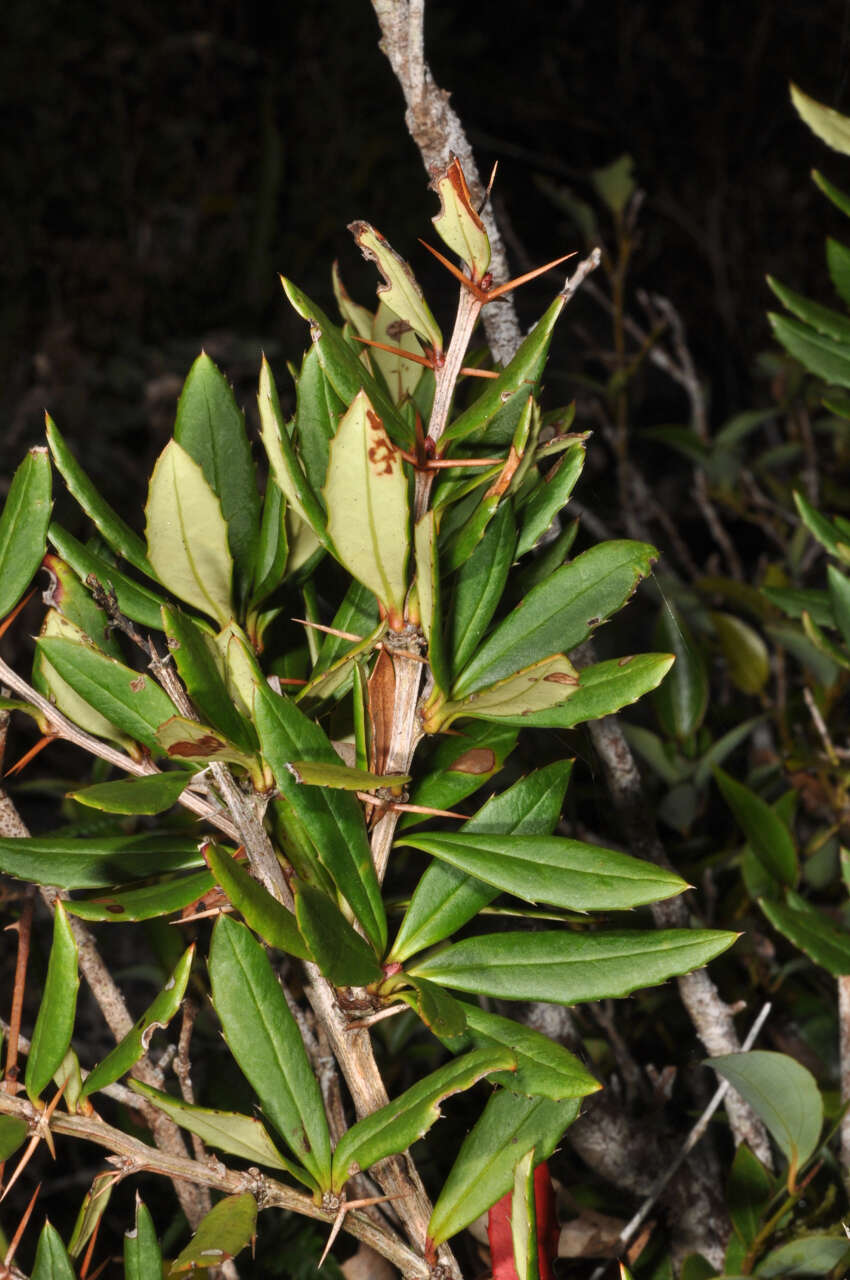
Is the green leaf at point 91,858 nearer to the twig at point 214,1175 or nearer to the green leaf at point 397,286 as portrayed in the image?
the twig at point 214,1175

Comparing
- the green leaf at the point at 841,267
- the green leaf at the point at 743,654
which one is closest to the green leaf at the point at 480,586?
the green leaf at the point at 841,267

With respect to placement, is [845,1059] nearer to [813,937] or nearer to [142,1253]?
[813,937]

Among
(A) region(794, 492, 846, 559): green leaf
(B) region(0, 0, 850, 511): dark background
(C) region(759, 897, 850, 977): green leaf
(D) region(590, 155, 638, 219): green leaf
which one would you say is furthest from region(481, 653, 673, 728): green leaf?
(B) region(0, 0, 850, 511): dark background

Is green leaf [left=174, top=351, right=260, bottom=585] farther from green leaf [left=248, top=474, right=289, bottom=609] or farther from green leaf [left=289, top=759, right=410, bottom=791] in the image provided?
green leaf [left=289, top=759, right=410, bottom=791]

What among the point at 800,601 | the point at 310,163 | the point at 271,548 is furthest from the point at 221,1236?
the point at 310,163

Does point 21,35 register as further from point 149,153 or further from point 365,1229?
point 365,1229

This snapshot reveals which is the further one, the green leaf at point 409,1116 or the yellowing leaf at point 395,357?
the yellowing leaf at point 395,357

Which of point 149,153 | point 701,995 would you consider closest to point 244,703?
point 701,995
